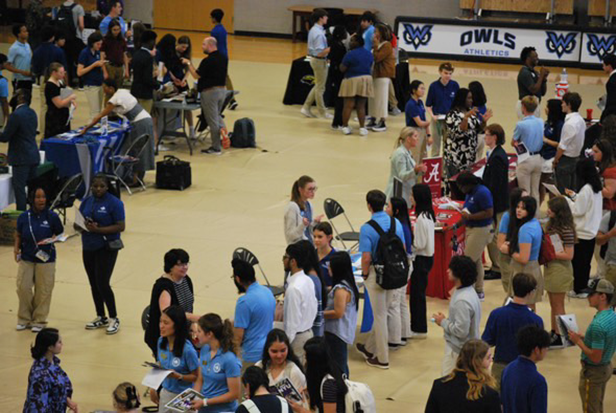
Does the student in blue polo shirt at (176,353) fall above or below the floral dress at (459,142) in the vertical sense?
below

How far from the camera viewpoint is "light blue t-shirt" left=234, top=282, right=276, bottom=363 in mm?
7543

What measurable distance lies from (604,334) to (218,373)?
2.87 m

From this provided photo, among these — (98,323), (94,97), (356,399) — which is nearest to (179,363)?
(356,399)

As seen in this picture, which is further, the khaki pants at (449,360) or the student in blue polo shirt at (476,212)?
the student in blue polo shirt at (476,212)

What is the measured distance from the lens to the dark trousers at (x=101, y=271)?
9.97 m

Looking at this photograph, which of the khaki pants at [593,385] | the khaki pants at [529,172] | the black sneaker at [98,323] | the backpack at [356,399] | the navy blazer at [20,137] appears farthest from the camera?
the khaki pants at [529,172]

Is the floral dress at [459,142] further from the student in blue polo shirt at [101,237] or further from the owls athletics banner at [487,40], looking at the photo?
the owls athletics banner at [487,40]

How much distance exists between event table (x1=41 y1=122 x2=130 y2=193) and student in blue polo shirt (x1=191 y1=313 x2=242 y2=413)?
7.33 metres

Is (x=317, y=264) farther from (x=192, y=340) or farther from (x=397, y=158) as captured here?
(x=397, y=158)

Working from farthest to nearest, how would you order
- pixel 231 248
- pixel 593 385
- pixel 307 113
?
pixel 307 113 < pixel 231 248 < pixel 593 385

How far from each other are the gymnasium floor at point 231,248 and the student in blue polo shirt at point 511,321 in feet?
4.10

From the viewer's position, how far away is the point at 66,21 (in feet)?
73.3

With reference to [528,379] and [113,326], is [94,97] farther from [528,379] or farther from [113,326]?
[528,379]

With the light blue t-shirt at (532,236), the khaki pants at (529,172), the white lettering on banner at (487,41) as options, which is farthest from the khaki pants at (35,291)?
the white lettering on banner at (487,41)
